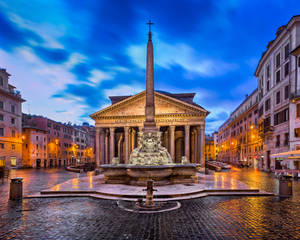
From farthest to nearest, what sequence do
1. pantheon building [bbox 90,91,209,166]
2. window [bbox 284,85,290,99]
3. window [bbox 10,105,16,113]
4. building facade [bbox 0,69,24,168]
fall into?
window [bbox 10,105,16,113]
building facade [bbox 0,69,24,168]
pantheon building [bbox 90,91,209,166]
window [bbox 284,85,290,99]

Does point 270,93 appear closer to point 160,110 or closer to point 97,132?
point 160,110

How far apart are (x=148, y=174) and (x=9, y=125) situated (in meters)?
42.7

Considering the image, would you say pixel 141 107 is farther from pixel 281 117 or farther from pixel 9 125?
pixel 9 125

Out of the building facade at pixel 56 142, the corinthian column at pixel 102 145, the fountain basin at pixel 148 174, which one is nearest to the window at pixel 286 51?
the fountain basin at pixel 148 174

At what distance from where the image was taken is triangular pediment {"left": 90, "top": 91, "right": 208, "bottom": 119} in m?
41.3

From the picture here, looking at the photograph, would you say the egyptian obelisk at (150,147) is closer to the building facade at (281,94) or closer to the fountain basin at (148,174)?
the fountain basin at (148,174)

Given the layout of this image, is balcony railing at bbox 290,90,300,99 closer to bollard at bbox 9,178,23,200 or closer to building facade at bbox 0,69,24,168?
bollard at bbox 9,178,23,200

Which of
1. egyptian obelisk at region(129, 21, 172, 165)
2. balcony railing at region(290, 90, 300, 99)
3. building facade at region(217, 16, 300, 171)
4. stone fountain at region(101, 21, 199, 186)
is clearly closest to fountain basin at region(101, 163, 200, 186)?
stone fountain at region(101, 21, 199, 186)

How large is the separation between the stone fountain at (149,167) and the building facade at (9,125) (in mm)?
36150

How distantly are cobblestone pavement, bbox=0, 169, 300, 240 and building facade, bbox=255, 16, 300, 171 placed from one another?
67.1 feet

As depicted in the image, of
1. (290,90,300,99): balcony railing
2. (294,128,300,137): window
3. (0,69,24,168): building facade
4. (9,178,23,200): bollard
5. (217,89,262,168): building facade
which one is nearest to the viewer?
(9,178,23,200): bollard

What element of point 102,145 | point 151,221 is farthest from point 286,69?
point 102,145

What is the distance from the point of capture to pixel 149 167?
45.3 feet

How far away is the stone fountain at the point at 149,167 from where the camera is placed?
46.6 feet
